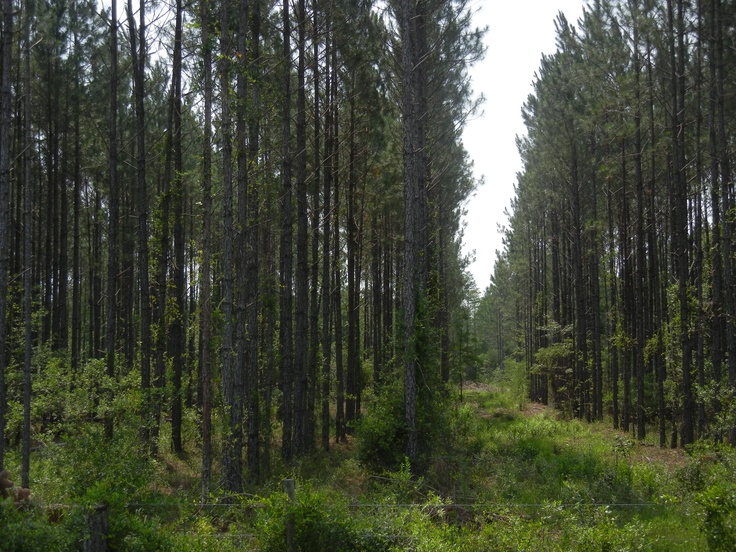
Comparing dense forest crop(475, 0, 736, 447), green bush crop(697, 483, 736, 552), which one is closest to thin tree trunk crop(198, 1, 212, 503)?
green bush crop(697, 483, 736, 552)

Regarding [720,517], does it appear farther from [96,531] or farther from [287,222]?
[287,222]

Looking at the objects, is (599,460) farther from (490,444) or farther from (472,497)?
(472,497)

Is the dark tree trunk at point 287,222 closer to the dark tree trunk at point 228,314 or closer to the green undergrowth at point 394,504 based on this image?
the green undergrowth at point 394,504

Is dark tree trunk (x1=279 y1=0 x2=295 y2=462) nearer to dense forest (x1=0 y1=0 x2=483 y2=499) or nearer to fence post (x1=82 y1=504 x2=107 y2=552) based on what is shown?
dense forest (x1=0 y1=0 x2=483 y2=499)

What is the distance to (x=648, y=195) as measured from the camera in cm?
2239

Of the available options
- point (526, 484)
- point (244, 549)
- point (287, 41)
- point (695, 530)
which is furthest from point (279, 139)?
point (695, 530)

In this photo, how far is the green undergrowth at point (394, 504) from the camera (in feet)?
21.3

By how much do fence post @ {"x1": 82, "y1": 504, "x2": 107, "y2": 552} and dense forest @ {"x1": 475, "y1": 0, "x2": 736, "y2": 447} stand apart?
451 inches

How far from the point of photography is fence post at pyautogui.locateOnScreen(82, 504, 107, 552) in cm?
615

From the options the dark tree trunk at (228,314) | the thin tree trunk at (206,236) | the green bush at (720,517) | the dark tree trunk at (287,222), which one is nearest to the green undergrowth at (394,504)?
the green bush at (720,517)

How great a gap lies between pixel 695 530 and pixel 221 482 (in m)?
7.30

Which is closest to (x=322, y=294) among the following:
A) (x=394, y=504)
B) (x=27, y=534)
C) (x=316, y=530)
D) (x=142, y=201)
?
(x=142, y=201)

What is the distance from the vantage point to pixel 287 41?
13523 mm

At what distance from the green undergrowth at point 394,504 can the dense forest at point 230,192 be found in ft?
2.88
